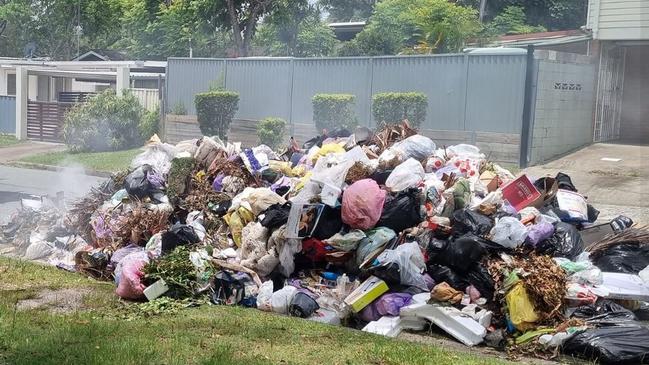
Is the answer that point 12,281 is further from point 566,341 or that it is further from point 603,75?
point 603,75

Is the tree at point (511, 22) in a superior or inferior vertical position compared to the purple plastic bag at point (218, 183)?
superior

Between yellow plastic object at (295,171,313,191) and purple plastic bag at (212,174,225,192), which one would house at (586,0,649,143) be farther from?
purple plastic bag at (212,174,225,192)

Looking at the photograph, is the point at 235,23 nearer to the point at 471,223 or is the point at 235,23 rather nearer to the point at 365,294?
the point at 471,223

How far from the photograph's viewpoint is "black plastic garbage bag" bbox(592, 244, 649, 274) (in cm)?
799

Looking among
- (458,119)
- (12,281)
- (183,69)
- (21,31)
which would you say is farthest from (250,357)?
(21,31)

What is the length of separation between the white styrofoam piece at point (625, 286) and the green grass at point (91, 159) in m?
14.2

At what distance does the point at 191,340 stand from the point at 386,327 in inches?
72.8

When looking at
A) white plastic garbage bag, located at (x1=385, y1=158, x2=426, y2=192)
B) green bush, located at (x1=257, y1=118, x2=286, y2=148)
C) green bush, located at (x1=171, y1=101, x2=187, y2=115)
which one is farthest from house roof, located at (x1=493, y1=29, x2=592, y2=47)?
white plastic garbage bag, located at (x1=385, y1=158, x2=426, y2=192)

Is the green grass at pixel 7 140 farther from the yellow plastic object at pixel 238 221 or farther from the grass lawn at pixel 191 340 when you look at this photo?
the grass lawn at pixel 191 340

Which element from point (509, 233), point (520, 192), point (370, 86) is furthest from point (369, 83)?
point (509, 233)

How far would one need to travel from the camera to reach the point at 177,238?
8.35 metres

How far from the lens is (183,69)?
2308 cm


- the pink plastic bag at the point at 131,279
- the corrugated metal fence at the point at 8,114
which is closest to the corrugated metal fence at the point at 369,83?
the corrugated metal fence at the point at 8,114

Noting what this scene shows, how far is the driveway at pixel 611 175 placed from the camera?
1248 cm
